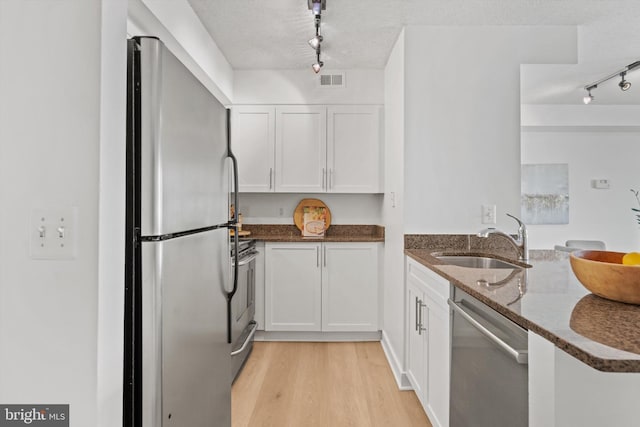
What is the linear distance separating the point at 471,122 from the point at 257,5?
1.66m

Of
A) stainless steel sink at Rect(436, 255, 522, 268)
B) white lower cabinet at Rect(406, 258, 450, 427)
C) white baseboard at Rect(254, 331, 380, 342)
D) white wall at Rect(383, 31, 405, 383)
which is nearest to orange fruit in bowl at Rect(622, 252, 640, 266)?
white lower cabinet at Rect(406, 258, 450, 427)

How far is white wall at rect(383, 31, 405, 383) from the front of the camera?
275cm

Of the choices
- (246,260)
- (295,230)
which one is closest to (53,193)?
(246,260)

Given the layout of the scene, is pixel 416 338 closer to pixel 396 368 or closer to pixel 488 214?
pixel 396 368

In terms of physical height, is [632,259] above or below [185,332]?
above

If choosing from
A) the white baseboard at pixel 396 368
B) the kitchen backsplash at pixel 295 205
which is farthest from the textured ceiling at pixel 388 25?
the white baseboard at pixel 396 368

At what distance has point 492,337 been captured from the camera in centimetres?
130

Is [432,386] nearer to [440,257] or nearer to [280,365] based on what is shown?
[440,257]

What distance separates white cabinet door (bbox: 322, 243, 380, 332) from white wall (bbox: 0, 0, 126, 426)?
8.95ft

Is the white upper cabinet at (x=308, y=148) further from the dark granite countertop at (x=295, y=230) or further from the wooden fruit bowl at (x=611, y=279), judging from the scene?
the wooden fruit bowl at (x=611, y=279)

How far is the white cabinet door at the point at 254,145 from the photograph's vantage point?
3.75 m

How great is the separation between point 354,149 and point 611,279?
282 centimetres

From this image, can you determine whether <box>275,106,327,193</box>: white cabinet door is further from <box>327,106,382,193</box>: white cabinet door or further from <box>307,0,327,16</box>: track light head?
<box>307,0,327,16</box>: track light head

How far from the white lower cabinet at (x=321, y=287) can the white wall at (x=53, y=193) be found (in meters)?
2.65
